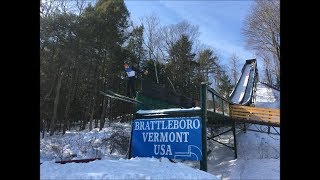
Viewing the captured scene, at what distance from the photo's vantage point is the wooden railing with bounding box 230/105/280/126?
63.0 feet

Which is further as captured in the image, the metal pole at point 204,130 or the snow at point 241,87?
the snow at point 241,87

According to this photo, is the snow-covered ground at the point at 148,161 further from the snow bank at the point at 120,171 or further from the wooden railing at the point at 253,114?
the wooden railing at the point at 253,114

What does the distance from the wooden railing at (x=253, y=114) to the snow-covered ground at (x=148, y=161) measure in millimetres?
1837

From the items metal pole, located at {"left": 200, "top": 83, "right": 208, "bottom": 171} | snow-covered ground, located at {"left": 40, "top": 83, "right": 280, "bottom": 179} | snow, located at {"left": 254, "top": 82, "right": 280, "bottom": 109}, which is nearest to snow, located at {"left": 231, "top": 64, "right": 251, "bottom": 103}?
snow, located at {"left": 254, "top": 82, "right": 280, "bottom": 109}

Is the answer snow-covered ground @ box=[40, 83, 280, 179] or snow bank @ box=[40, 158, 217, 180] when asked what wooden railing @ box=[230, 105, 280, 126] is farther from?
snow bank @ box=[40, 158, 217, 180]

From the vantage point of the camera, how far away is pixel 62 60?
3216 cm

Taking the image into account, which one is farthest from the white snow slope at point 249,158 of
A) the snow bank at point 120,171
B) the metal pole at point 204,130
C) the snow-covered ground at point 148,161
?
the snow bank at point 120,171

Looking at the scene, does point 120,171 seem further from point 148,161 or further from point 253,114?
point 253,114

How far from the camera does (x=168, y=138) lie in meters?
12.4

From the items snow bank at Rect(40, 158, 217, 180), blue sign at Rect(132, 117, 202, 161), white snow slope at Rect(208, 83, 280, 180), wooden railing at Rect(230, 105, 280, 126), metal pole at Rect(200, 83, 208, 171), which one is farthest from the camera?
wooden railing at Rect(230, 105, 280, 126)

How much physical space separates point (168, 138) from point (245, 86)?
19210 millimetres

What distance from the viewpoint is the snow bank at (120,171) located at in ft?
21.7

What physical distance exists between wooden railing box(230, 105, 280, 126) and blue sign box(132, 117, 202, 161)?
298 inches

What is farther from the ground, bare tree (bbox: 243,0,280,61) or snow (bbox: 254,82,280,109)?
bare tree (bbox: 243,0,280,61)
